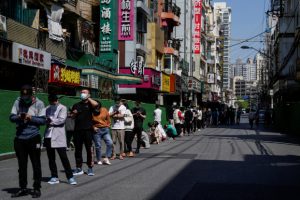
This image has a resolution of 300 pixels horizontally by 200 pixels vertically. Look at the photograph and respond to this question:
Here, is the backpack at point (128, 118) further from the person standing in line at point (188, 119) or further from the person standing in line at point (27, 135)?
the person standing in line at point (188, 119)

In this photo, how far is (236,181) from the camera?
1123 cm

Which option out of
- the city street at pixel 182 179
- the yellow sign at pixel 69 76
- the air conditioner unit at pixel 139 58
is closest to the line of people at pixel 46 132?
the city street at pixel 182 179

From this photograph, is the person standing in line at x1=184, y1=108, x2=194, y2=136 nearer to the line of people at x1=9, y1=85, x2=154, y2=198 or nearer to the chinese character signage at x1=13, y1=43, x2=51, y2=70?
the chinese character signage at x1=13, y1=43, x2=51, y2=70

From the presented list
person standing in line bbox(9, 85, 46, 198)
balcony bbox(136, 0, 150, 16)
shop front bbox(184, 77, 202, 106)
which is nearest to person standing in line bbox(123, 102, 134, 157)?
person standing in line bbox(9, 85, 46, 198)

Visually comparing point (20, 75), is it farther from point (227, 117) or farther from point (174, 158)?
point (227, 117)

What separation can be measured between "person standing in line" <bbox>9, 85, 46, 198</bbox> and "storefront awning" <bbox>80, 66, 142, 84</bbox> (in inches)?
760

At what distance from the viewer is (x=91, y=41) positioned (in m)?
33.5

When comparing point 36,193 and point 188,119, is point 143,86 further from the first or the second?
point 36,193

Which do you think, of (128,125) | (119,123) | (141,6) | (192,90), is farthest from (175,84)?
(119,123)

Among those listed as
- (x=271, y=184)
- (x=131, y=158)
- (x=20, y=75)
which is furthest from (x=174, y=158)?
(x=20, y=75)

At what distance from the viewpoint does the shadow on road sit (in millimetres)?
9411

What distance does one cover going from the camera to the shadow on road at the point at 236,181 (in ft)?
30.9

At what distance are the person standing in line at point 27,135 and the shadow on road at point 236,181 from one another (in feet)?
6.45

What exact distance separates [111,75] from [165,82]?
14.0 meters
